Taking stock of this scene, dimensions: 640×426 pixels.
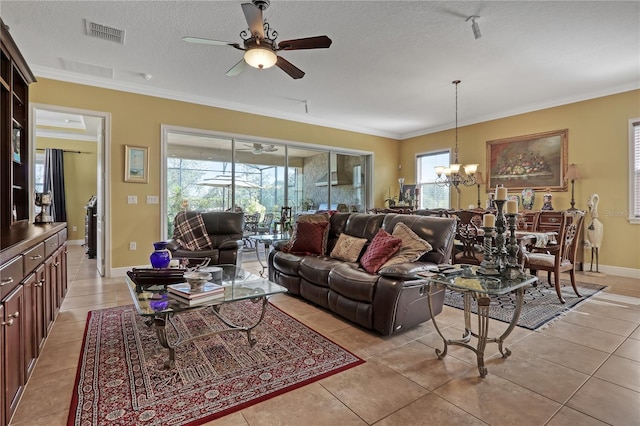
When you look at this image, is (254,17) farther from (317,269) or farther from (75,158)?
(75,158)

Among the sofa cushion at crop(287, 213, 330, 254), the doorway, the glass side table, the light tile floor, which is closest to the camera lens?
the light tile floor

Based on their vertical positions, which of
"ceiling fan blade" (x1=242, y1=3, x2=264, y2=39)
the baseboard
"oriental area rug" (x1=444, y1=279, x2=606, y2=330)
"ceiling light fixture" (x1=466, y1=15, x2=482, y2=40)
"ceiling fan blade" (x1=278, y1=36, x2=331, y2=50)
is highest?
"ceiling light fixture" (x1=466, y1=15, x2=482, y2=40)

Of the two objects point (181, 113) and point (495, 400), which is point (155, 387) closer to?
point (495, 400)

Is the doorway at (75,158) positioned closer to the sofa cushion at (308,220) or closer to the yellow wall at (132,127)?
the yellow wall at (132,127)

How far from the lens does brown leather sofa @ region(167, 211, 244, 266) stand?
3879 millimetres

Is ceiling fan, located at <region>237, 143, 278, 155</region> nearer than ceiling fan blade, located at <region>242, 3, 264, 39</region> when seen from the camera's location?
No

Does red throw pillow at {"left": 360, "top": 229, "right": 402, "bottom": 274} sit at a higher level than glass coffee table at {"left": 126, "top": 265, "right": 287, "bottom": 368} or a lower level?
higher

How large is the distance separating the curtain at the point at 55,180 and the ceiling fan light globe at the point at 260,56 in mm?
7540

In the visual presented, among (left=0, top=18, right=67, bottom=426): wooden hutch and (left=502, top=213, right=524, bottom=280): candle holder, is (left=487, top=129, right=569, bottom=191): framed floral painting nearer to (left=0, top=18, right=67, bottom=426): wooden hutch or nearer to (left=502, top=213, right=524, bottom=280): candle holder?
(left=502, top=213, right=524, bottom=280): candle holder

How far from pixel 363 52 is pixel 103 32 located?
9.04 ft

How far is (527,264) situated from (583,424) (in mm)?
2386

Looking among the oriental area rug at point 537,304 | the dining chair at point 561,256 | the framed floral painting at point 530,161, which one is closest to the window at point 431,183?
the framed floral painting at point 530,161

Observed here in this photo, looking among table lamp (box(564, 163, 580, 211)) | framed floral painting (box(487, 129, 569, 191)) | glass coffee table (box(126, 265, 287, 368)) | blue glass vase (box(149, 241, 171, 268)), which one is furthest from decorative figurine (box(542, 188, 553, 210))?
blue glass vase (box(149, 241, 171, 268))

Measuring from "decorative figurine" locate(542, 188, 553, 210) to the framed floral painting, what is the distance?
0.27 ft
